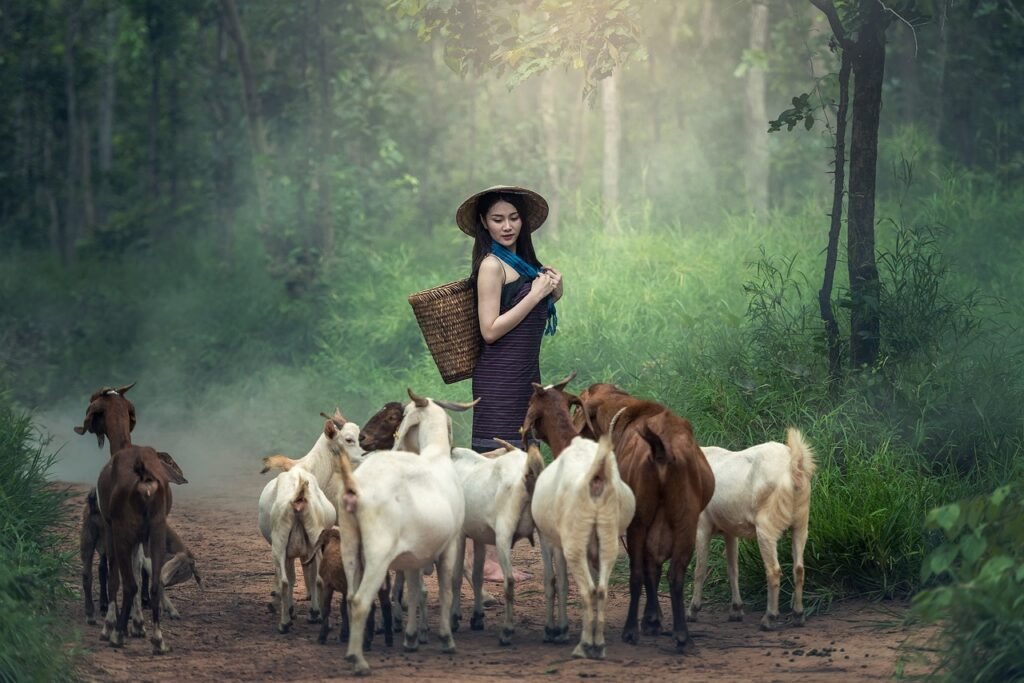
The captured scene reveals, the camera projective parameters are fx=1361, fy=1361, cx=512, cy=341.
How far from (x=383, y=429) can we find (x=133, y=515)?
1407 millimetres

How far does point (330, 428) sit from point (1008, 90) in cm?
1067

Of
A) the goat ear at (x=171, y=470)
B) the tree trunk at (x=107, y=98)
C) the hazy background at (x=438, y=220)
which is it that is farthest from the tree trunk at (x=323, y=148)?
the goat ear at (x=171, y=470)

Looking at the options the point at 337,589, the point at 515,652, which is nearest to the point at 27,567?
the point at 337,589

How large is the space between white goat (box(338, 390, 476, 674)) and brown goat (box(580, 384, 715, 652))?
2.82 feet

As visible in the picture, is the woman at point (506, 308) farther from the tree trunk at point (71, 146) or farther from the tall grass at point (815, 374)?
the tree trunk at point (71, 146)

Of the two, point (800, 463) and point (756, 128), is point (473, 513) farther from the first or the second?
point (756, 128)

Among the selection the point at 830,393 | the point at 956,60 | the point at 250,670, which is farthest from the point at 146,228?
the point at 250,670

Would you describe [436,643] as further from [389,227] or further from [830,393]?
[389,227]

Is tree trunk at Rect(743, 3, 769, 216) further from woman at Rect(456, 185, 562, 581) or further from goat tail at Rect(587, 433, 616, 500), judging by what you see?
goat tail at Rect(587, 433, 616, 500)

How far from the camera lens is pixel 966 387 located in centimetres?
854

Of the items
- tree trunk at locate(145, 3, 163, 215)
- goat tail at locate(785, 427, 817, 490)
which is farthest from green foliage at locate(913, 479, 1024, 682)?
tree trunk at locate(145, 3, 163, 215)

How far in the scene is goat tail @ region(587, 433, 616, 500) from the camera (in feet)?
19.8

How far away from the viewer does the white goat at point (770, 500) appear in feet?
22.5

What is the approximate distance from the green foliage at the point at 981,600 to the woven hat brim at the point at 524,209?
10.9ft
